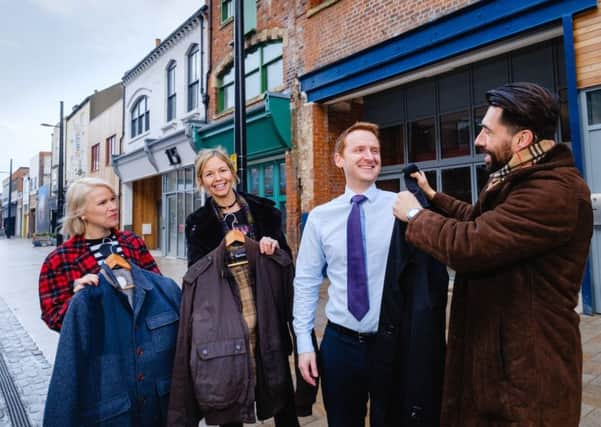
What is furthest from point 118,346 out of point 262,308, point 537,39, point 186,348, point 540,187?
point 537,39

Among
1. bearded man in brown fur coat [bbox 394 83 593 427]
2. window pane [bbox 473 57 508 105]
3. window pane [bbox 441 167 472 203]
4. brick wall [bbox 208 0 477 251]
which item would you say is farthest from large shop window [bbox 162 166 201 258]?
bearded man in brown fur coat [bbox 394 83 593 427]

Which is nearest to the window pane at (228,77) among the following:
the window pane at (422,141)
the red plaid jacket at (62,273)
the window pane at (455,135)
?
the window pane at (422,141)

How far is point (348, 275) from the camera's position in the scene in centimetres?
189

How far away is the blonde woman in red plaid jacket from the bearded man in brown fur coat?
170 cm

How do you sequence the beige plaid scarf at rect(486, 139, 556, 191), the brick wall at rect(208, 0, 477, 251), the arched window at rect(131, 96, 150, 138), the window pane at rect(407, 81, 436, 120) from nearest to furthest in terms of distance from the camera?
the beige plaid scarf at rect(486, 139, 556, 191) → the brick wall at rect(208, 0, 477, 251) → the window pane at rect(407, 81, 436, 120) → the arched window at rect(131, 96, 150, 138)

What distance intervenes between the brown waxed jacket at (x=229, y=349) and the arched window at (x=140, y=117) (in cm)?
1591

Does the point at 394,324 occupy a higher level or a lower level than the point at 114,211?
lower

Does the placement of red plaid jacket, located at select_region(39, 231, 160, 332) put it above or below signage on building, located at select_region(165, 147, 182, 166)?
below

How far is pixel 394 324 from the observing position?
5.30 feet

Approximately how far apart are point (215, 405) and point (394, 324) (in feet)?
3.37

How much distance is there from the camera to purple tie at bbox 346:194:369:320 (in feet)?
5.98

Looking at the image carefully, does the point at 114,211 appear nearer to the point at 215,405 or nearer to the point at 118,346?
the point at 118,346

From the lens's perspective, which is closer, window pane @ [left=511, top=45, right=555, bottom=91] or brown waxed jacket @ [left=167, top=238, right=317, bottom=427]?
brown waxed jacket @ [left=167, top=238, right=317, bottom=427]

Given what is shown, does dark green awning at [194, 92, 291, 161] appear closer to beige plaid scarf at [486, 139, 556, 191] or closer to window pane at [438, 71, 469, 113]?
window pane at [438, 71, 469, 113]
